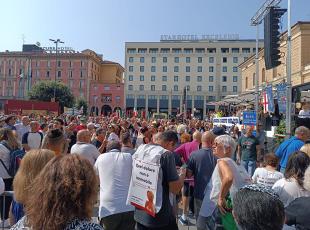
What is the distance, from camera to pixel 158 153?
14.0ft

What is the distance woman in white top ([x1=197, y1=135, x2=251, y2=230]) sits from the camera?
4145mm

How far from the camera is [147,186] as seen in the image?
434 centimetres

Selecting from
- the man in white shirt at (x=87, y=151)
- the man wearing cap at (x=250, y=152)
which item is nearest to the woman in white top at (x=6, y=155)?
the man in white shirt at (x=87, y=151)

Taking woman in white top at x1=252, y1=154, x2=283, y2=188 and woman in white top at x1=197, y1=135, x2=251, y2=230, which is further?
woman in white top at x1=252, y1=154, x2=283, y2=188

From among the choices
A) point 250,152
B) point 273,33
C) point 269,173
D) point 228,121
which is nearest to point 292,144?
point 269,173

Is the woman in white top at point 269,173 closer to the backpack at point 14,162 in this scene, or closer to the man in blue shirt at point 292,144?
the man in blue shirt at point 292,144

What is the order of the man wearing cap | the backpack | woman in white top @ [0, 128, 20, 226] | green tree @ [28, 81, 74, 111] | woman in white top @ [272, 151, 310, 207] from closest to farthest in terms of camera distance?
woman in white top @ [272, 151, 310, 207] < woman in white top @ [0, 128, 20, 226] < the backpack < the man wearing cap < green tree @ [28, 81, 74, 111]

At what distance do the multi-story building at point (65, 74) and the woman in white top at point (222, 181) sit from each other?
291ft

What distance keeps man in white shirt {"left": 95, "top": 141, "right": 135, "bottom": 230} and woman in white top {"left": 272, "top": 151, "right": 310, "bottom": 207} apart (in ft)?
6.11

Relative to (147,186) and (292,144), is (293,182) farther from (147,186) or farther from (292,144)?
(292,144)

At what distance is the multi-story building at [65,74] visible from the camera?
312 feet

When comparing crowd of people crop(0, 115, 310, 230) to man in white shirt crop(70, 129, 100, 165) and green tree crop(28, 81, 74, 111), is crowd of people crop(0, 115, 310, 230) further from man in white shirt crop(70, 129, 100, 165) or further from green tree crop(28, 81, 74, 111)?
green tree crop(28, 81, 74, 111)

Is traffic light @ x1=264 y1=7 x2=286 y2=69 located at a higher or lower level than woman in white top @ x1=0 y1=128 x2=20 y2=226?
higher

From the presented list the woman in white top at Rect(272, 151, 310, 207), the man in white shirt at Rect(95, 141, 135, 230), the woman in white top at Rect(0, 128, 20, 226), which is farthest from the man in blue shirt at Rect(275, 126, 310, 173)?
the woman in white top at Rect(0, 128, 20, 226)
